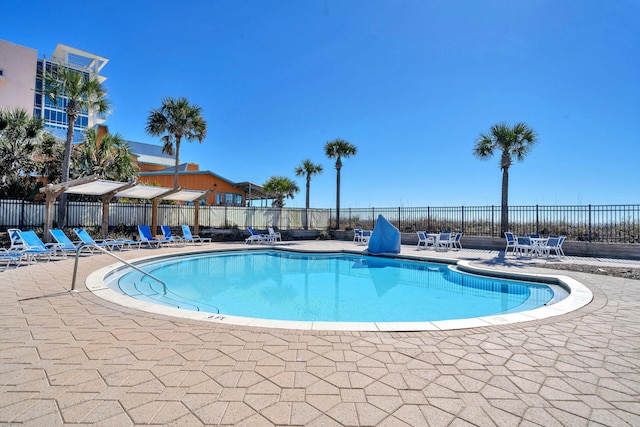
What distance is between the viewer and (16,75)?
3344 cm

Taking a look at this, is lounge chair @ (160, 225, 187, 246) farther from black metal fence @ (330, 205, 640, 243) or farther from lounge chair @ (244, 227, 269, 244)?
black metal fence @ (330, 205, 640, 243)

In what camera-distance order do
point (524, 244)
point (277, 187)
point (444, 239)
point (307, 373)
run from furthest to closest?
point (277, 187)
point (444, 239)
point (524, 244)
point (307, 373)

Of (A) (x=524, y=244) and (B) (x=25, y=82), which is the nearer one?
(A) (x=524, y=244)

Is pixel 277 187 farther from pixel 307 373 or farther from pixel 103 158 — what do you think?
pixel 307 373

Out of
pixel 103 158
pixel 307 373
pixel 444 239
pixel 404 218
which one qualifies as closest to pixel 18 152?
pixel 103 158

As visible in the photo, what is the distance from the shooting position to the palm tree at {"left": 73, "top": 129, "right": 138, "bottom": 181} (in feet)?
51.7

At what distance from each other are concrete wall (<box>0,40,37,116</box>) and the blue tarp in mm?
38214

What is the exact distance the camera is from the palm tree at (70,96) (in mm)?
12453

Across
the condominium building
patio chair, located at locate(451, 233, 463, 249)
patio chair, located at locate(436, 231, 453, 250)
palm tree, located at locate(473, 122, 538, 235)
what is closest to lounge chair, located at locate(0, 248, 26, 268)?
patio chair, located at locate(436, 231, 453, 250)

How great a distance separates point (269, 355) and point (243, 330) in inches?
31.5

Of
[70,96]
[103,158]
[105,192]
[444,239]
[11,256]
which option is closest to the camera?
[11,256]

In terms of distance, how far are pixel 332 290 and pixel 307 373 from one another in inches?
203

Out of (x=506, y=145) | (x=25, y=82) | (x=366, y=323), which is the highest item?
(x=25, y=82)

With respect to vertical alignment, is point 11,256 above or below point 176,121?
below
